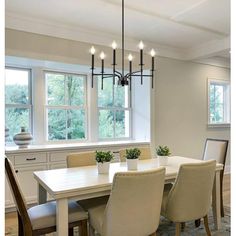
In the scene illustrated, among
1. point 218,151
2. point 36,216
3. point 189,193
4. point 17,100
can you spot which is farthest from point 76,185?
point 17,100

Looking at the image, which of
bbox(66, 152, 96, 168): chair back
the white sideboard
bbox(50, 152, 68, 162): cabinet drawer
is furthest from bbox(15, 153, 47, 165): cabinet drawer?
bbox(66, 152, 96, 168): chair back

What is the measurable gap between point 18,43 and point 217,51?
3264mm

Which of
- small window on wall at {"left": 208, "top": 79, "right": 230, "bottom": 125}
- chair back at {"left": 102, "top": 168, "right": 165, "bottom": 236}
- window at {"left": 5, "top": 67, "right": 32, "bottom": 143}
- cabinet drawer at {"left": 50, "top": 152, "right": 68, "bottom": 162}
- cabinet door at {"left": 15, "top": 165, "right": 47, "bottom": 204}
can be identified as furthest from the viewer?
small window on wall at {"left": 208, "top": 79, "right": 230, "bottom": 125}

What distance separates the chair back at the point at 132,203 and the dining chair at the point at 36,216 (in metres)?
0.29

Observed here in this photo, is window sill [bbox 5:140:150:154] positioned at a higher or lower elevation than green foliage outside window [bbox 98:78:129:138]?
lower

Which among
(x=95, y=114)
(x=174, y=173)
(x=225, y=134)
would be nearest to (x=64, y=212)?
(x=174, y=173)

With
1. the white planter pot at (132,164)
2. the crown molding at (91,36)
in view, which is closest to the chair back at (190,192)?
the white planter pot at (132,164)

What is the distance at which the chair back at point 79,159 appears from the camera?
2.77 m

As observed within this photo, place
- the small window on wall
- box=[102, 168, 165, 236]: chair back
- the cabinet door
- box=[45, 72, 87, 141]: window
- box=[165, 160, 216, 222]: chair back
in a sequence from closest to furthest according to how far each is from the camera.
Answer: box=[102, 168, 165, 236]: chair back → box=[165, 160, 216, 222]: chair back → the cabinet door → box=[45, 72, 87, 141]: window → the small window on wall

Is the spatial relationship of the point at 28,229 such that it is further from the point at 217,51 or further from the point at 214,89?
the point at 214,89

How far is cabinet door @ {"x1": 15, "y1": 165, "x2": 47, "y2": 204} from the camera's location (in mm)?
3330

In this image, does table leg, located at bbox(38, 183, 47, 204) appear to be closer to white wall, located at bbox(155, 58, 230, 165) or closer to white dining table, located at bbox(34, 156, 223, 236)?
white dining table, located at bbox(34, 156, 223, 236)

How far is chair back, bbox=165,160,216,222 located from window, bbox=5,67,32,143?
264 cm

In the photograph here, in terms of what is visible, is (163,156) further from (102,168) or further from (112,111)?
(112,111)
